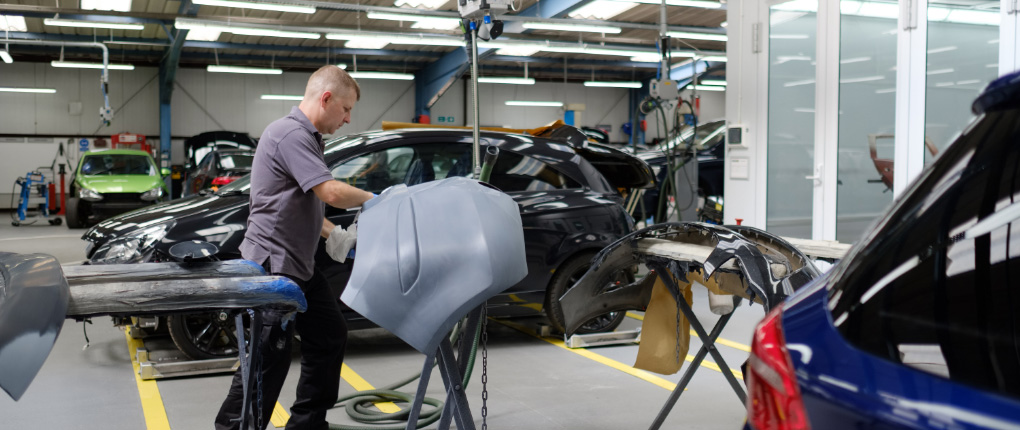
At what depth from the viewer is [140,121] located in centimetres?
2411

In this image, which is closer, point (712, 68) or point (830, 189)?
point (830, 189)

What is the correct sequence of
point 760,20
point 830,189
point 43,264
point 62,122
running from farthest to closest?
point 62,122 → point 760,20 → point 830,189 → point 43,264

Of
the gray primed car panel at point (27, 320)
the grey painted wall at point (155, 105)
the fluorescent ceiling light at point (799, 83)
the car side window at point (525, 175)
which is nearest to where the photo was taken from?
the gray primed car panel at point (27, 320)

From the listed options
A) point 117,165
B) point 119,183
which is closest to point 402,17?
point 119,183

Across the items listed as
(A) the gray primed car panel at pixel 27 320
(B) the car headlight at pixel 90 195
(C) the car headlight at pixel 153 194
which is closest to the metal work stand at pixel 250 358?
(A) the gray primed car panel at pixel 27 320

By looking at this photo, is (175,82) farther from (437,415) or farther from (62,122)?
(437,415)

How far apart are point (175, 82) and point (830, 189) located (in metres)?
21.5

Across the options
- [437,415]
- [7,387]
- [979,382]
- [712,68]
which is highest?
[712,68]

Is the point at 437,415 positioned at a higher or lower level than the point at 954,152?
lower

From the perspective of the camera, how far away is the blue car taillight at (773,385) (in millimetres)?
1165

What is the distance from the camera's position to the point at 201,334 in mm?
4832

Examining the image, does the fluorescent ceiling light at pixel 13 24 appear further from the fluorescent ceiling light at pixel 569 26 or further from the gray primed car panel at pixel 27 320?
the gray primed car panel at pixel 27 320

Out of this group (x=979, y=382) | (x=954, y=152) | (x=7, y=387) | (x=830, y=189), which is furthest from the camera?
(x=830, y=189)

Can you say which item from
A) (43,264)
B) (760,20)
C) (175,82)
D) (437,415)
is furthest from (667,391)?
(175,82)
